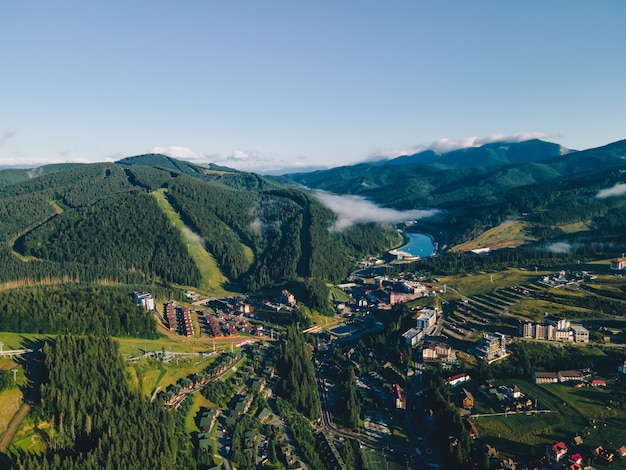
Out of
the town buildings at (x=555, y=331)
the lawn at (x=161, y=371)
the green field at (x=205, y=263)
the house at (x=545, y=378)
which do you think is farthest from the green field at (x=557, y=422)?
the green field at (x=205, y=263)

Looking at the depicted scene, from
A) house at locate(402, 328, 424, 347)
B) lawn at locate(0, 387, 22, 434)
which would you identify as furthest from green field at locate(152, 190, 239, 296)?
lawn at locate(0, 387, 22, 434)

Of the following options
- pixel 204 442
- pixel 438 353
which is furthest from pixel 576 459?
pixel 204 442

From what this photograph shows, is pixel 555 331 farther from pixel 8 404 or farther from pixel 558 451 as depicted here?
pixel 8 404

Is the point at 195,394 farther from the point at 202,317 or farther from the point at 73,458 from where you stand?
the point at 202,317

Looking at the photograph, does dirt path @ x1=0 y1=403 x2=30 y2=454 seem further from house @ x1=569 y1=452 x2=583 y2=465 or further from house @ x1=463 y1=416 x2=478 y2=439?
house @ x1=569 y1=452 x2=583 y2=465

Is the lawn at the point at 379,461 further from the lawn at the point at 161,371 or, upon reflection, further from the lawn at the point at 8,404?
the lawn at the point at 8,404

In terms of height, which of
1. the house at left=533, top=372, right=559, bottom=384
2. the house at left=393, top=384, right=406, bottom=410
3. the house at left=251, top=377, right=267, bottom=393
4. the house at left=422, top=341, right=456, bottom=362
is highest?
the house at left=422, top=341, right=456, bottom=362
